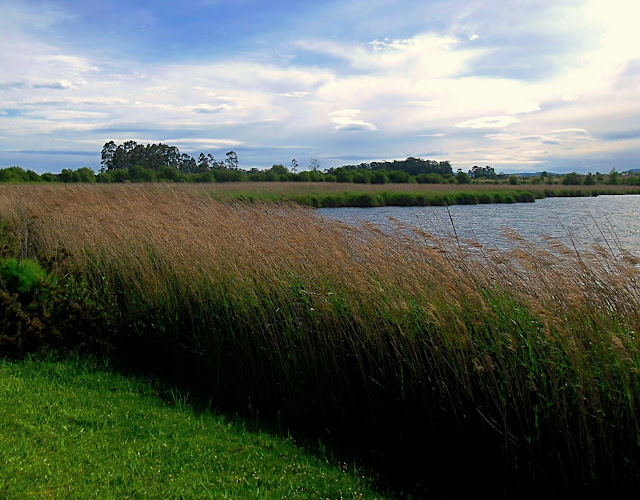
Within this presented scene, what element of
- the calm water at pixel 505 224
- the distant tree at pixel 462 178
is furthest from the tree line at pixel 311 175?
the calm water at pixel 505 224

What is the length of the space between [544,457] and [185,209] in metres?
7.03

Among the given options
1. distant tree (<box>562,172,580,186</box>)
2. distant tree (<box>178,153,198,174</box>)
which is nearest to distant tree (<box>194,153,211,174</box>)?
distant tree (<box>178,153,198,174</box>)

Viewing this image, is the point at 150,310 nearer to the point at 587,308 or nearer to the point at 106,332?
the point at 106,332

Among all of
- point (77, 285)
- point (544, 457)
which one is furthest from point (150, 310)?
point (544, 457)

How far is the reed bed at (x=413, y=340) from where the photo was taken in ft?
12.8

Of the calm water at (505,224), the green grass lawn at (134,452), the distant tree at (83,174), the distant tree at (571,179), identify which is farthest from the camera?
the distant tree at (571,179)

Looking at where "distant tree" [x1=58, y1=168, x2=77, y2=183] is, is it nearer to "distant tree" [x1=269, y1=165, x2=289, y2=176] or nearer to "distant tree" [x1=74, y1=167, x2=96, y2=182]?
"distant tree" [x1=74, y1=167, x2=96, y2=182]

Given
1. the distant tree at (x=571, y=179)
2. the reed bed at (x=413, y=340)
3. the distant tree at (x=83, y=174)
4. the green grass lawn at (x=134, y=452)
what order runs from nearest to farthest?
the green grass lawn at (x=134, y=452) → the reed bed at (x=413, y=340) → the distant tree at (x=83, y=174) → the distant tree at (x=571, y=179)

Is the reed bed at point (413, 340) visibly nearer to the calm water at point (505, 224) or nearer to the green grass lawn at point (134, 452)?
the green grass lawn at point (134, 452)

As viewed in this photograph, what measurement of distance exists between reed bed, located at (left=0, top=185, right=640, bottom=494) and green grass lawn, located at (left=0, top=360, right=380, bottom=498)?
0.63 m

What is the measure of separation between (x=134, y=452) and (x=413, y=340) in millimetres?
2419

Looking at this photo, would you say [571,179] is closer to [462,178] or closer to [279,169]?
[462,178]

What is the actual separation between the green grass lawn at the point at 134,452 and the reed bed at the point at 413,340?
627 mm

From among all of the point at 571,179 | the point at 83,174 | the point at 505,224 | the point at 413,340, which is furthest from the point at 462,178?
the point at 413,340
